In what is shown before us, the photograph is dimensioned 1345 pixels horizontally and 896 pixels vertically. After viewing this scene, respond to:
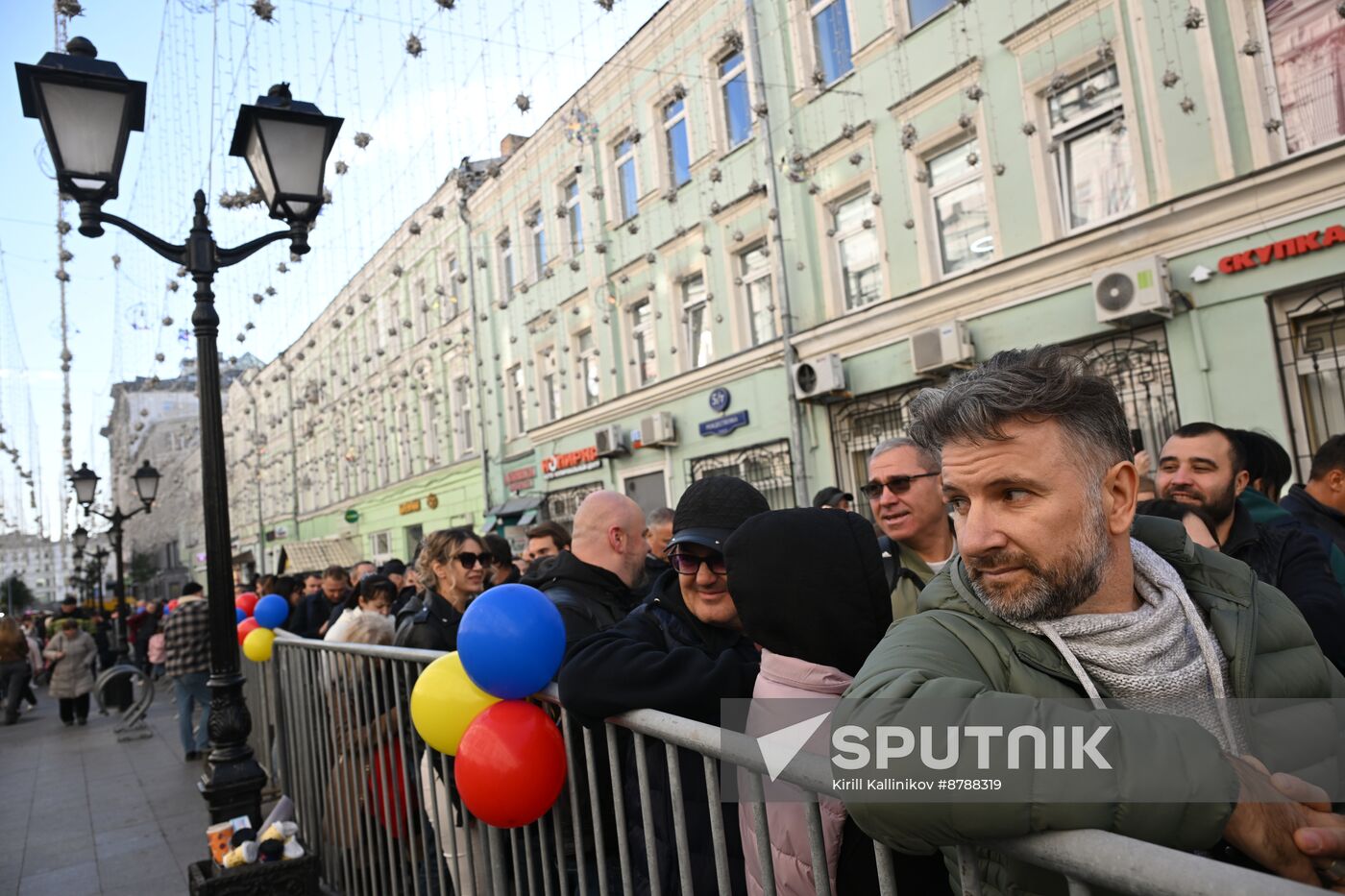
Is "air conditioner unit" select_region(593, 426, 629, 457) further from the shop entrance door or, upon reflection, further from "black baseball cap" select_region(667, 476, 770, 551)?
"black baseball cap" select_region(667, 476, 770, 551)

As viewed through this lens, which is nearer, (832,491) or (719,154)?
(832,491)

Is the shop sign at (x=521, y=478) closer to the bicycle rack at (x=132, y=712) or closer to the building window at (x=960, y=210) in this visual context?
the bicycle rack at (x=132, y=712)

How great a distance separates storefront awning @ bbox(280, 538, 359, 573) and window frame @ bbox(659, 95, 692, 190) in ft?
75.1

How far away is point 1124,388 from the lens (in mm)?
10031

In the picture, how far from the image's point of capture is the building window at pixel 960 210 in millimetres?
11469

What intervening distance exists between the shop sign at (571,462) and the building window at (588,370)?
1074 mm

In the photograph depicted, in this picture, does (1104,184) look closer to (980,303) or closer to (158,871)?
(980,303)

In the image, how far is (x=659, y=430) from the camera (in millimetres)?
16406

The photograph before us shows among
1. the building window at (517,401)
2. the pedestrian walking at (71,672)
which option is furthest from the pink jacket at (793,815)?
the building window at (517,401)

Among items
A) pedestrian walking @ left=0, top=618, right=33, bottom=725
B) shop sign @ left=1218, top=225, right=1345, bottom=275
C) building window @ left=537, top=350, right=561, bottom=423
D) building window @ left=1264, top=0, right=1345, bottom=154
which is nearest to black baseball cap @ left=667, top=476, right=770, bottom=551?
shop sign @ left=1218, top=225, right=1345, bottom=275

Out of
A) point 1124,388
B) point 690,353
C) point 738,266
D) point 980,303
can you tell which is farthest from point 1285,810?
point 690,353

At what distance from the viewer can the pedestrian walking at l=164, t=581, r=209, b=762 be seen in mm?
9367

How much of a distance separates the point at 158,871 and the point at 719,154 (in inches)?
499

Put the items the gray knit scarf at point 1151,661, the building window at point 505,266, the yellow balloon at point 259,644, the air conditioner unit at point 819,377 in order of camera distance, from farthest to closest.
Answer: the building window at point 505,266, the air conditioner unit at point 819,377, the yellow balloon at point 259,644, the gray knit scarf at point 1151,661
